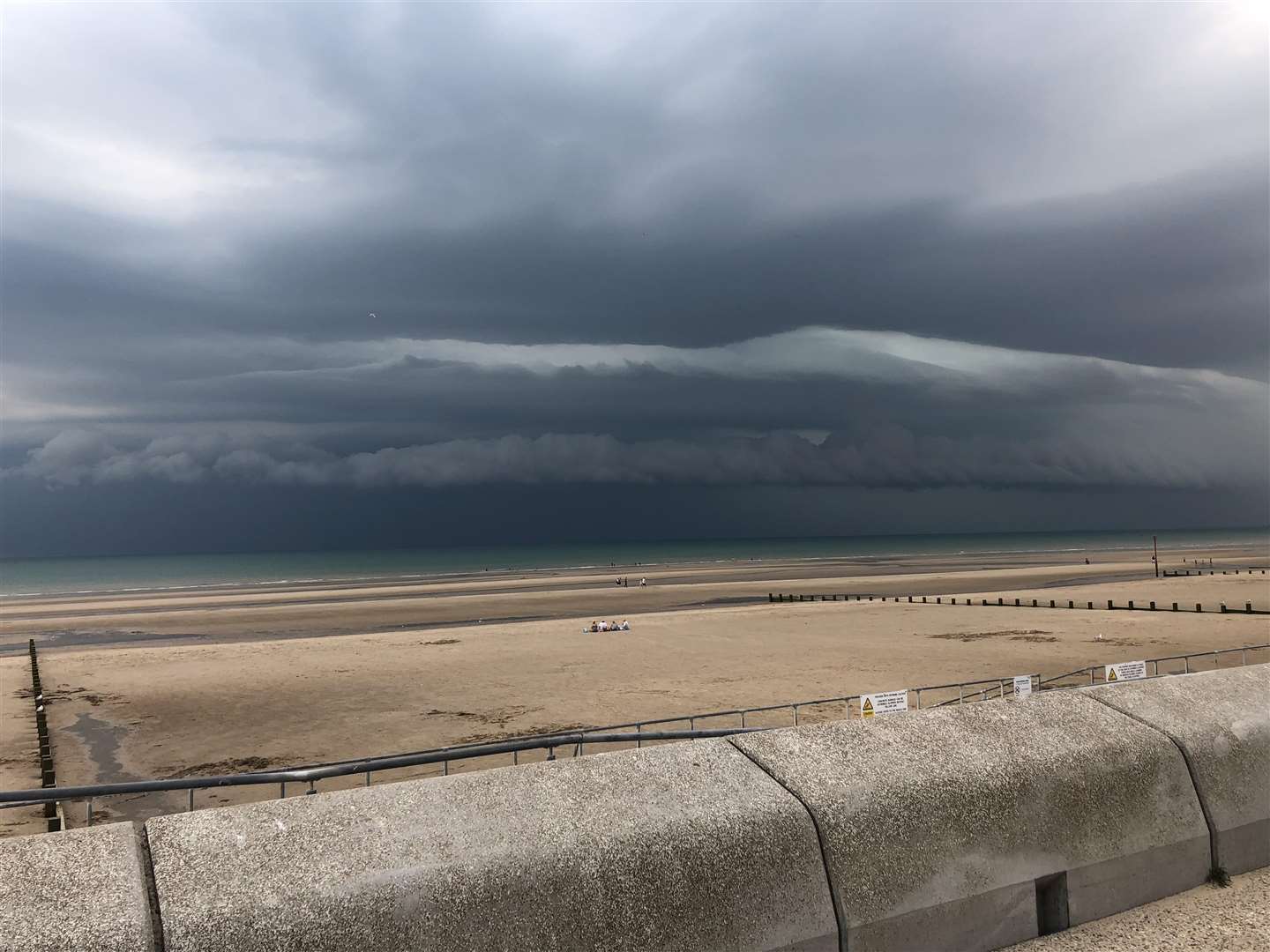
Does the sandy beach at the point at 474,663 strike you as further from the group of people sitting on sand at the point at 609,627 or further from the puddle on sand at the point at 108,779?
the group of people sitting on sand at the point at 609,627

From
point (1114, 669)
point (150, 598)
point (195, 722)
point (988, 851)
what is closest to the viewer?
point (988, 851)

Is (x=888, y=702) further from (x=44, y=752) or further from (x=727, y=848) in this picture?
(x=44, y=752)

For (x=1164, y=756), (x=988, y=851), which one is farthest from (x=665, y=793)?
(x=1164, y=756)

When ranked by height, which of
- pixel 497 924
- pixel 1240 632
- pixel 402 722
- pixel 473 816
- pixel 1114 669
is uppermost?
pixel 473 816

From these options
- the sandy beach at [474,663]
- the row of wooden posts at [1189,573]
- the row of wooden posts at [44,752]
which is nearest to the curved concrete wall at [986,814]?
the row of wooden posts at [44,752]

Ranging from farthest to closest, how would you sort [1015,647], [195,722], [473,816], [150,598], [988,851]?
[150,598] → [1015,647] → [195,722] → [988,851] → [473,816]

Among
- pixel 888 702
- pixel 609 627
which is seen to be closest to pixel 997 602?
pixel 609 627

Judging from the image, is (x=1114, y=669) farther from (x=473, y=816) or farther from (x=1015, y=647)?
(x=1015, y=647)
